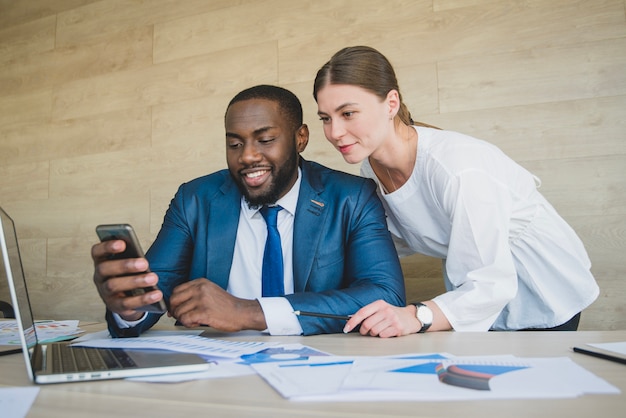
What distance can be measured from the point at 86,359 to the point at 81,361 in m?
0.02

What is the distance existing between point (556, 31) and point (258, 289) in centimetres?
160

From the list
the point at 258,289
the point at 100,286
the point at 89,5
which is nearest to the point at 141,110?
the point at 89,5

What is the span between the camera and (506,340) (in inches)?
39.4

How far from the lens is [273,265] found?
1.55 metres

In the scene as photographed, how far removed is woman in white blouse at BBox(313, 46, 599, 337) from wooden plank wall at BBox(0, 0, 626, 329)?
607mm

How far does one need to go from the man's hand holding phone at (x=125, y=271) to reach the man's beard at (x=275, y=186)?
632 mm

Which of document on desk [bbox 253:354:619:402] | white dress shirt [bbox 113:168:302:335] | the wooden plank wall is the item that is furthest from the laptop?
the wooden plank wall

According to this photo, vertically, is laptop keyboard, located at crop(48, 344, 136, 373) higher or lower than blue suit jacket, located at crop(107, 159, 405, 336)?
lower

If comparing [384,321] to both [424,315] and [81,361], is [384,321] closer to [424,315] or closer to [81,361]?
[424,315]

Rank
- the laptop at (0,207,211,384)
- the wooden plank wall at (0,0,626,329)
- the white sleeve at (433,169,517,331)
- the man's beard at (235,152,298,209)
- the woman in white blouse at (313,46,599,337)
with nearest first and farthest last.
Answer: the laptop at (0,207,211,384) → the white sleeve at (433,169,517,331) → the woman in white blouse at (313,46,599,337) → the man's beard at (235,152,298,209) → the wooden plank wall at (0,0,626,329)

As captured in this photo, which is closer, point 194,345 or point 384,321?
point 194,345

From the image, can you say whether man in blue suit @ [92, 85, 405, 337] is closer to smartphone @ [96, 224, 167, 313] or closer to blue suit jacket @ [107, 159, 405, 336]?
blue suit jacket @ [107, 159, 405, 336]

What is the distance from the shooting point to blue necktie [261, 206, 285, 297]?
1536mm

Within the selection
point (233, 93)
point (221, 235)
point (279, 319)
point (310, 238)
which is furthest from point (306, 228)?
point (233, 93)
